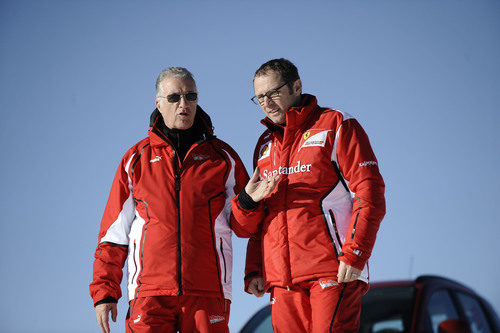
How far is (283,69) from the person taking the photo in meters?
4.16

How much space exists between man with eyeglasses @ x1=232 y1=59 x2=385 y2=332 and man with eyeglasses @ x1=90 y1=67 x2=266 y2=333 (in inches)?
10.0

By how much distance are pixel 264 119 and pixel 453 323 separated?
229cm

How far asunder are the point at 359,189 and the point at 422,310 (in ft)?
5.04

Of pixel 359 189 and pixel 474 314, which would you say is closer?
pixel 359 189

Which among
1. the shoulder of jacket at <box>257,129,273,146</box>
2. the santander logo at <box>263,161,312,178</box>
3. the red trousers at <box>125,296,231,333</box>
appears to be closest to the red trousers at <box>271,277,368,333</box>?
the red trousers at <box>125,296,231,333</box>

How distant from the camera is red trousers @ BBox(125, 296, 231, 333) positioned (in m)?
3.85

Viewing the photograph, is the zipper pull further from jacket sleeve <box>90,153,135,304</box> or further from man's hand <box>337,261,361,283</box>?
man's hand <box>337,261,361,283</box>

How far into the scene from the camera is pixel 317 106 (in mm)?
4207

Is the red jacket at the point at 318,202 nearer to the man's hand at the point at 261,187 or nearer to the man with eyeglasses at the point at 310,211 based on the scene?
the man with eyeglasses at the point at 310,211

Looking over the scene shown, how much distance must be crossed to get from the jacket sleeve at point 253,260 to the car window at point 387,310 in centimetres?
138

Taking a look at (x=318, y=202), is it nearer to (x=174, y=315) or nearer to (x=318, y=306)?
(x=318, y=306)

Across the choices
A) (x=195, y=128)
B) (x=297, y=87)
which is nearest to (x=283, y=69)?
(x=297, y=87)

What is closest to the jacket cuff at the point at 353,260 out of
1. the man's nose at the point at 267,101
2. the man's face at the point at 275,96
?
the man's face at the point at 275,96

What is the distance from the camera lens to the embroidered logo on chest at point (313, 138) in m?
3.89
